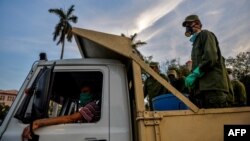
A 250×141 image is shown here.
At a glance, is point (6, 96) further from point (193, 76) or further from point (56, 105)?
point (193, 76)

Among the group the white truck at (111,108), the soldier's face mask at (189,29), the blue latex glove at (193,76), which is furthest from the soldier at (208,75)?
the white truck at (111,108)

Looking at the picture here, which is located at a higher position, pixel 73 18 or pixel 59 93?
pixel 73 18

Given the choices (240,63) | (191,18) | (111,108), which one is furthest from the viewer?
(240,63)

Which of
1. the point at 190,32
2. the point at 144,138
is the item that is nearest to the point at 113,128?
the point at 144,138

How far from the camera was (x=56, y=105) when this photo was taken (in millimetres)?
3098

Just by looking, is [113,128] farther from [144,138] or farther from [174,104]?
[174,104]

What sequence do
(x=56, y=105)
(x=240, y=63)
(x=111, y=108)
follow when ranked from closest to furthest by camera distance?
(x=111, y=108) → (x=56, y=105) → (x=240, y=63)

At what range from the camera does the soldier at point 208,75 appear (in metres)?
2.71

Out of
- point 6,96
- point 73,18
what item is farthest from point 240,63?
point 6,96

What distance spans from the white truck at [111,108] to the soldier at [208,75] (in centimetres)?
43

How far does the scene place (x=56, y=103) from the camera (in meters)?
3.08

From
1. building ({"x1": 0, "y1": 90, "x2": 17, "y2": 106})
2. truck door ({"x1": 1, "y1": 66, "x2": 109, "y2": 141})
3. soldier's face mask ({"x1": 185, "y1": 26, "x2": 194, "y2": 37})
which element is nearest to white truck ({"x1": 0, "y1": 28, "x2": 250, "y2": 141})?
truck door ({"x1": 1, "y1": 66, "x2": 109, "y2": 141})

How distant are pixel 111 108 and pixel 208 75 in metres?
1.09

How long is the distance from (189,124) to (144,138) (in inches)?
16.0
